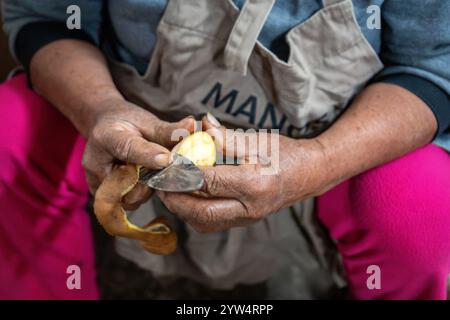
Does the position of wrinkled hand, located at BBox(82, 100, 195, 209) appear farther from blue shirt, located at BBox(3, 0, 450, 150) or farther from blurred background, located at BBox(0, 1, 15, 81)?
blurred background, located at BBox(0, 1, 15, 81)

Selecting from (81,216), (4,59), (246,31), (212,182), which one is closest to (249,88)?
(246,31)

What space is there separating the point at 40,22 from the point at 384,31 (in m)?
0.49

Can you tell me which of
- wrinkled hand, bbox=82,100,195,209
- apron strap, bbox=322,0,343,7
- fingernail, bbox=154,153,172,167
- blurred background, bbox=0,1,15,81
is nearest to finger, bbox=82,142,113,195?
wrinkled hand, bbox=82,100,195,209

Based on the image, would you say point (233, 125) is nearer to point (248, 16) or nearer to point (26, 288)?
point (248, 16)

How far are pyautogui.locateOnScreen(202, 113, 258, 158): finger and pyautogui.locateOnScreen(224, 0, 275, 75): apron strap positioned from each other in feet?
0.32

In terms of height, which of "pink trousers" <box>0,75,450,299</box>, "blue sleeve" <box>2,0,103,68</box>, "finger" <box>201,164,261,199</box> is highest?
"blue sleeve" <box>2,0,103,68</box>

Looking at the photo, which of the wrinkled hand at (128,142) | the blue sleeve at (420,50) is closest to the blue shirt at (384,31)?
the blue sleeve at (420,50)

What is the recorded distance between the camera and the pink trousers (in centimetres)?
65

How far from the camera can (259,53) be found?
2.14ft

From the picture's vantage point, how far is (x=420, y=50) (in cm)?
66

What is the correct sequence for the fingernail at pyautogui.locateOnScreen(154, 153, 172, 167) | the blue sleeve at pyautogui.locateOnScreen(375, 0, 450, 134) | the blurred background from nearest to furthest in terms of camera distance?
1. the fingernail at pyautogui.locateOnScreen(154, 153, 172, 167)
2. the blue sleeve at pyautogui.locateOnScreen(375, 0, 450, 134)
3. the blurred background

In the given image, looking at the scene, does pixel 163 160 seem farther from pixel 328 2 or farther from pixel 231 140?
pixel 328 2

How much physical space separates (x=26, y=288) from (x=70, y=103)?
0.95 ft
